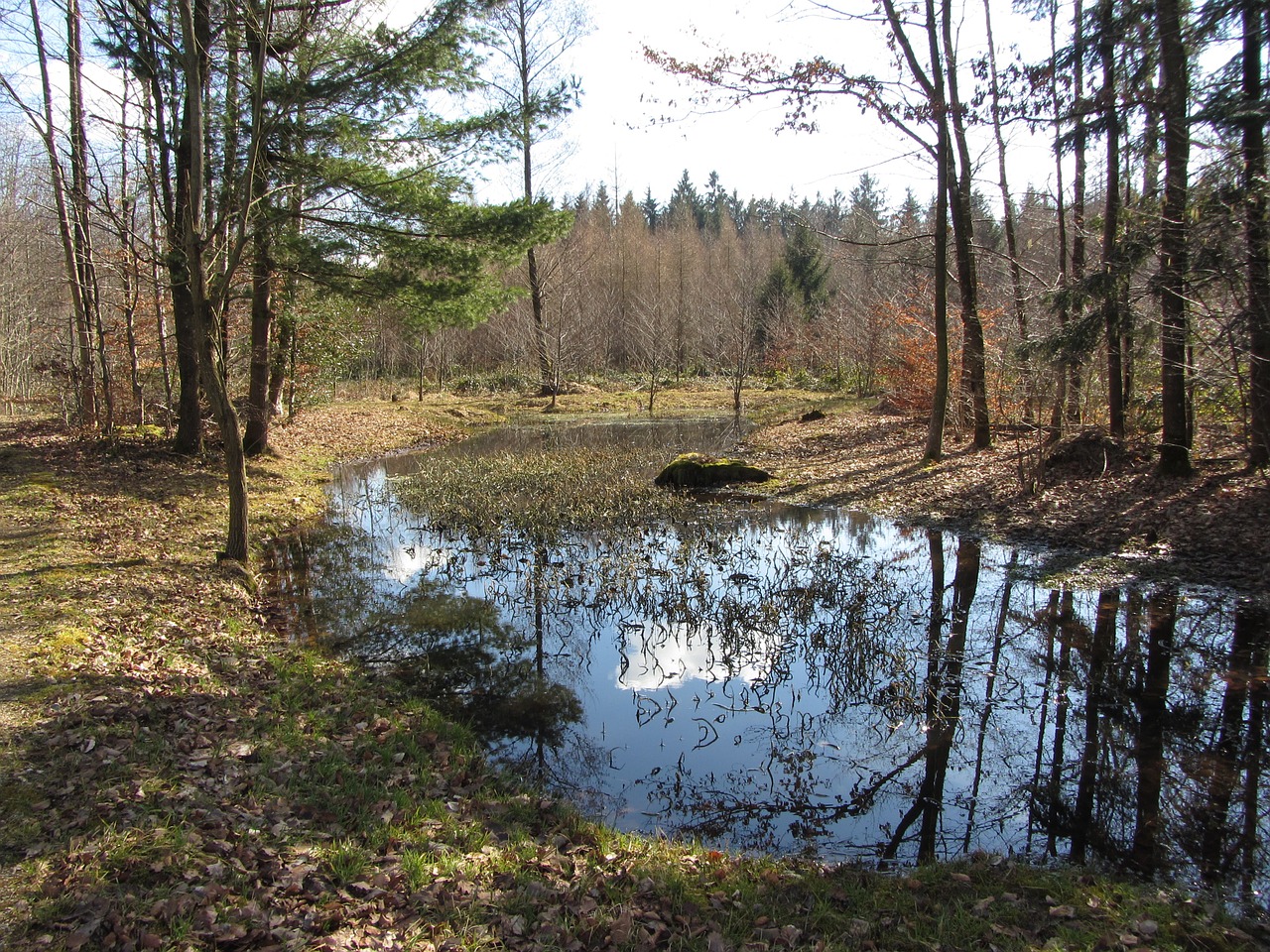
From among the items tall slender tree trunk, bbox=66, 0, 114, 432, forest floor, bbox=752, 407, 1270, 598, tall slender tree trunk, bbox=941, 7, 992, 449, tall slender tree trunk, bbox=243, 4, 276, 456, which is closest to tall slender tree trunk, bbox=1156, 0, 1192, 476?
forest floor, bbox=752, 407, 1270, 598

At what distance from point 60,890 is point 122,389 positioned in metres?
17.1

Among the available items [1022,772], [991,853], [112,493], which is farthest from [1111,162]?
[112,493]

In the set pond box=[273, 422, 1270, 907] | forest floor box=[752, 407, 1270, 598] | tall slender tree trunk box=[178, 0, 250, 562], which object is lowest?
pond box=[273, 422, 1270, 907]

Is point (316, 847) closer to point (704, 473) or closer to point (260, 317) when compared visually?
point (704, 473)

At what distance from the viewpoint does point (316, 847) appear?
3.98 meters

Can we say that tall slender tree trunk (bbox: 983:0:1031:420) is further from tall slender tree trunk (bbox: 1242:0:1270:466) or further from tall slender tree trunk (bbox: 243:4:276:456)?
tall slender tree trunk (bbox: 243:4:276:456)

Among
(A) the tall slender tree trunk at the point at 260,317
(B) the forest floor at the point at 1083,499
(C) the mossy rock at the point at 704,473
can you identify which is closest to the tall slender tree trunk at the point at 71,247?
(A) the tall slender tree trunk at the point at 260,317

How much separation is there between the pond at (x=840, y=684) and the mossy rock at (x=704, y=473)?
3750 millimetres

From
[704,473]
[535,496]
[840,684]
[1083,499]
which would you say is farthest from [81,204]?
[1083,499]

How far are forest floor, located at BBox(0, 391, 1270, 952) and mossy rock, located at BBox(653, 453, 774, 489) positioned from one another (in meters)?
8.83

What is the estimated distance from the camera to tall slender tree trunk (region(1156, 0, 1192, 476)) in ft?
31.0

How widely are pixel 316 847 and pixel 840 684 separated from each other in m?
4.50

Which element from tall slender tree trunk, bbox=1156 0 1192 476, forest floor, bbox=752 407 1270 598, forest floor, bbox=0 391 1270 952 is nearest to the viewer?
forest floor, bbox=0 391 1270 952

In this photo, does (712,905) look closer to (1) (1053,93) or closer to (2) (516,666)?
(2) (516,666)
